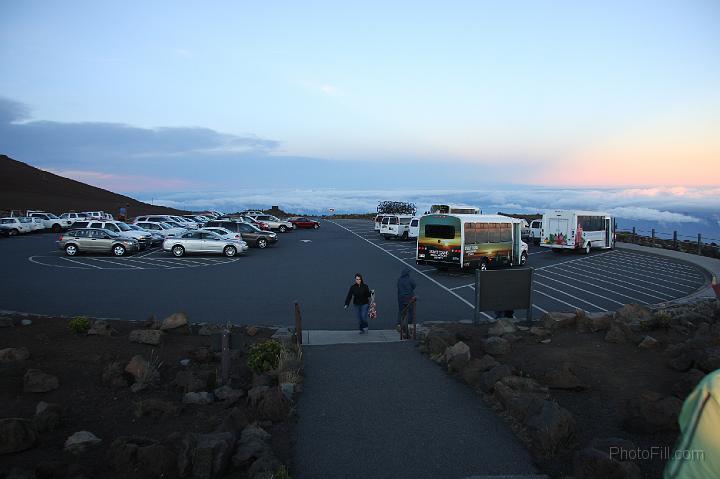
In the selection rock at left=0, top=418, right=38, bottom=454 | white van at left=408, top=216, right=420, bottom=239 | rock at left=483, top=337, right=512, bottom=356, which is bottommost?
rock at left=0, top=418, right=38, bottom=454

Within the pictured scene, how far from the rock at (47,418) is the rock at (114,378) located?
1.23 metres

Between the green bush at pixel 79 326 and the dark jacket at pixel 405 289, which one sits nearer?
the green bush at pixel 79 326

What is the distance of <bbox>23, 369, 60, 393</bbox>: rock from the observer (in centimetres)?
727

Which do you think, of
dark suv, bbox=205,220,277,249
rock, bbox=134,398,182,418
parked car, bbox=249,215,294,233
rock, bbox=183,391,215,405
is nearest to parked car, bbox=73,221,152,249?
dark suv, bbox=205,220,277,249

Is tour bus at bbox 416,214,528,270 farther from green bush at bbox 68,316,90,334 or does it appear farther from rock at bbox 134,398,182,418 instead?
rock at bbox 134,398,182,418

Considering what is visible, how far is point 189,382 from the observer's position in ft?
24.6

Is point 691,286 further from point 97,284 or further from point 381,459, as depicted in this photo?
point 97,284

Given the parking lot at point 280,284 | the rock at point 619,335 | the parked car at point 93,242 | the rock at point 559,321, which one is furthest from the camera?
the parked car at point 93,242

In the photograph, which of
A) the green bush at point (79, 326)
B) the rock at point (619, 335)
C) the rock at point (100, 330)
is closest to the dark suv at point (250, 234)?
the rock at point (100, 330)

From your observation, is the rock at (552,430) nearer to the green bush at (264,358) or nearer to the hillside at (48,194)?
the green bush at (264,358)

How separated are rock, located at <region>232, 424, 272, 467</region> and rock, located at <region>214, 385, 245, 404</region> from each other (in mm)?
1500

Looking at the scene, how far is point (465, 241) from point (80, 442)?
19704 mm

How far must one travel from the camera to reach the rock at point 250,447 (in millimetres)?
5111

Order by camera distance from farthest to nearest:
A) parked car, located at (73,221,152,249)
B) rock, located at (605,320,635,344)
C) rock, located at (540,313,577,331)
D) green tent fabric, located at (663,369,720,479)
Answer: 1. parked car, located at (73,221,152,249)
2. rock, located at (540,313,577,331)
3. rock, located at (605,320,635,344)
4. green tent fabric, located at (663,369,720,479)
